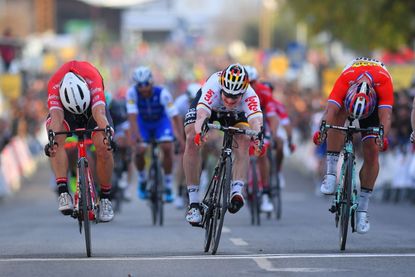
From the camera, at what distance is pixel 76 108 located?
44.9 feet

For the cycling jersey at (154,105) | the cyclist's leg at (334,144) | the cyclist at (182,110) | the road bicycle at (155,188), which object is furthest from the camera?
the cyclist at (182,110)

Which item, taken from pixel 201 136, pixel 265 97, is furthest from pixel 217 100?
pixel 265 97

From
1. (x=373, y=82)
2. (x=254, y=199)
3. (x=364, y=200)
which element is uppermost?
(x=373, y=82)

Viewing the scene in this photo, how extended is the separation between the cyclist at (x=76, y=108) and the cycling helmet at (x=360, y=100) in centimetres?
240

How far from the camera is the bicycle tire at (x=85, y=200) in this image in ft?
42.3

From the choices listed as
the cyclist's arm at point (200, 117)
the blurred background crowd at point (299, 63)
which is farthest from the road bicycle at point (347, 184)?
the blurred background crowd at point (299, 63)

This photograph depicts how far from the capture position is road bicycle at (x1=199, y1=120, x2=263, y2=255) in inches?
517

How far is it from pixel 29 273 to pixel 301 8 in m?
32.0

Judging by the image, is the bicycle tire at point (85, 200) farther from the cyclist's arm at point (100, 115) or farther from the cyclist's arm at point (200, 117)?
the cyclist's arm at point (200, 117)

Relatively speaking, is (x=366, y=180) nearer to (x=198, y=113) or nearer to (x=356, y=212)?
(x=356, y=212)

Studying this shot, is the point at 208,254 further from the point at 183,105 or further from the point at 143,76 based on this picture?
the point at 183,105

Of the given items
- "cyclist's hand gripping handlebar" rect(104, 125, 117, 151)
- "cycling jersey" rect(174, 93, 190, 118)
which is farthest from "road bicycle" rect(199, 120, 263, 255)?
"cycling jersey" rect(174, 93, 190, 118)

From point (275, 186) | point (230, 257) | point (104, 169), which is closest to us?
point (230, 257)

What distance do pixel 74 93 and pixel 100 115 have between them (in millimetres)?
341
